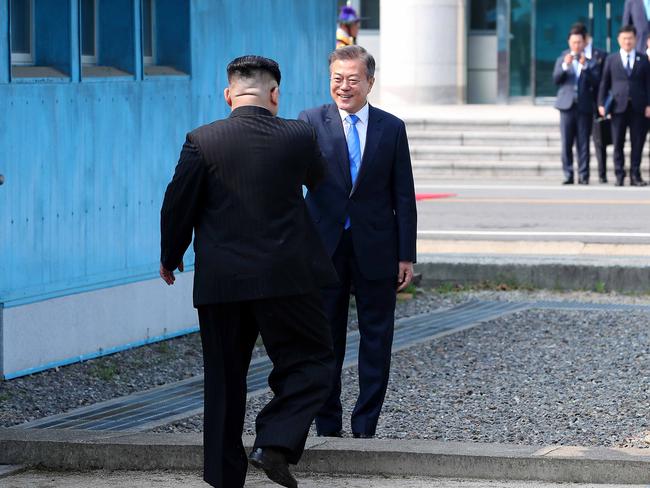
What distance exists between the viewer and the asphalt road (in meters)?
14.6

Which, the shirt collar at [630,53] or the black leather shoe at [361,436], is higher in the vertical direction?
the shirt collar at [630,53]

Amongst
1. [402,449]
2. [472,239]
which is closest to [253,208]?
[402,449]

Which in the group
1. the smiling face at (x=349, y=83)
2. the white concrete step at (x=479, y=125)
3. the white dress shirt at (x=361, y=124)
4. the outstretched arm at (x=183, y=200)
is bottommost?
the white concrete step at (x=479, y=125)

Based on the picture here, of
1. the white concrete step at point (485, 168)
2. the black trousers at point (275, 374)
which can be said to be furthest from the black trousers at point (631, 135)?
the black trousers at point (275, 374)

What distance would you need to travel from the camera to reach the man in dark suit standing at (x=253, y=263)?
5691mm

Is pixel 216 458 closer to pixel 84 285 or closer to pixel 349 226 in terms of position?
pixel 349 226

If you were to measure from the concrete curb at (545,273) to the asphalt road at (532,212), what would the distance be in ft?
5.89

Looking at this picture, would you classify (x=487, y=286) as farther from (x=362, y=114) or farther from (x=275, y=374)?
(x=275, y=374)

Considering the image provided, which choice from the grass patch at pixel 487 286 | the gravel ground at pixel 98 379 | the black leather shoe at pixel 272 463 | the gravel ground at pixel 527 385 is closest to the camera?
the black leather shoe at pixel 272 463

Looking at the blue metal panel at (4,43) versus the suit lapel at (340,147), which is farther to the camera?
the blue metal panel at (4,43)

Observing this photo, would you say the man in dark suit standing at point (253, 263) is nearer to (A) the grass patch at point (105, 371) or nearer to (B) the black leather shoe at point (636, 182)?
(A) the grass patch at point (105, 371)

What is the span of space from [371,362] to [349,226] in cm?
62

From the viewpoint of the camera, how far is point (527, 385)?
843 centimetres

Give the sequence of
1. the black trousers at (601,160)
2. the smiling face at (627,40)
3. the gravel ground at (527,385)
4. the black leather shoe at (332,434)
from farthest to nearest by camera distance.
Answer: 1. the black trousers at (601,160)
2. the smiling face at (627,40)
3. the gravel ground at (527,385)
4. the black leather shoe at (332,434)
